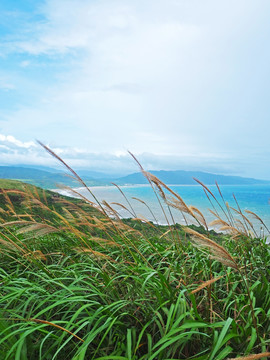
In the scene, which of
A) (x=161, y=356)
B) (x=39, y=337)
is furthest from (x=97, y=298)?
(x=161, y=356)

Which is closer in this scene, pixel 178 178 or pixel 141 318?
pixel 141 318

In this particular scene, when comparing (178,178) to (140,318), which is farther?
(178,178)

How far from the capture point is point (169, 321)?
1.84m

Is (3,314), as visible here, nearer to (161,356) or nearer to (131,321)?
(131,321)

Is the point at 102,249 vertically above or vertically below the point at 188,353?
above

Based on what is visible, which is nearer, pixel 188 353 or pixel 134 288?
pixel 188 353

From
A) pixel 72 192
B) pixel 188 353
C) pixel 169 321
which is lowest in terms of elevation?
pixel 188 353

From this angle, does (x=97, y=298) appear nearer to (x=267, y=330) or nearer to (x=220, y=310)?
(x=220, y=310)

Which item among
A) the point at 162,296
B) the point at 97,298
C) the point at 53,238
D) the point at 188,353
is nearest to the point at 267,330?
the point at 188,353

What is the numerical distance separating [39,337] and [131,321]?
79 cm

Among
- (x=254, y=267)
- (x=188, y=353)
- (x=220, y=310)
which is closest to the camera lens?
(x=188, y=353)

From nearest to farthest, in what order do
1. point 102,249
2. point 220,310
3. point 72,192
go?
point 220,310, point 72,192, point 102,249

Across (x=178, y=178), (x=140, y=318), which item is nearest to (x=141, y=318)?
(x=140, y=318)

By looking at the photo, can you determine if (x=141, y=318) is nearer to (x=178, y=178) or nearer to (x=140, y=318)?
(x=140, y=318)
